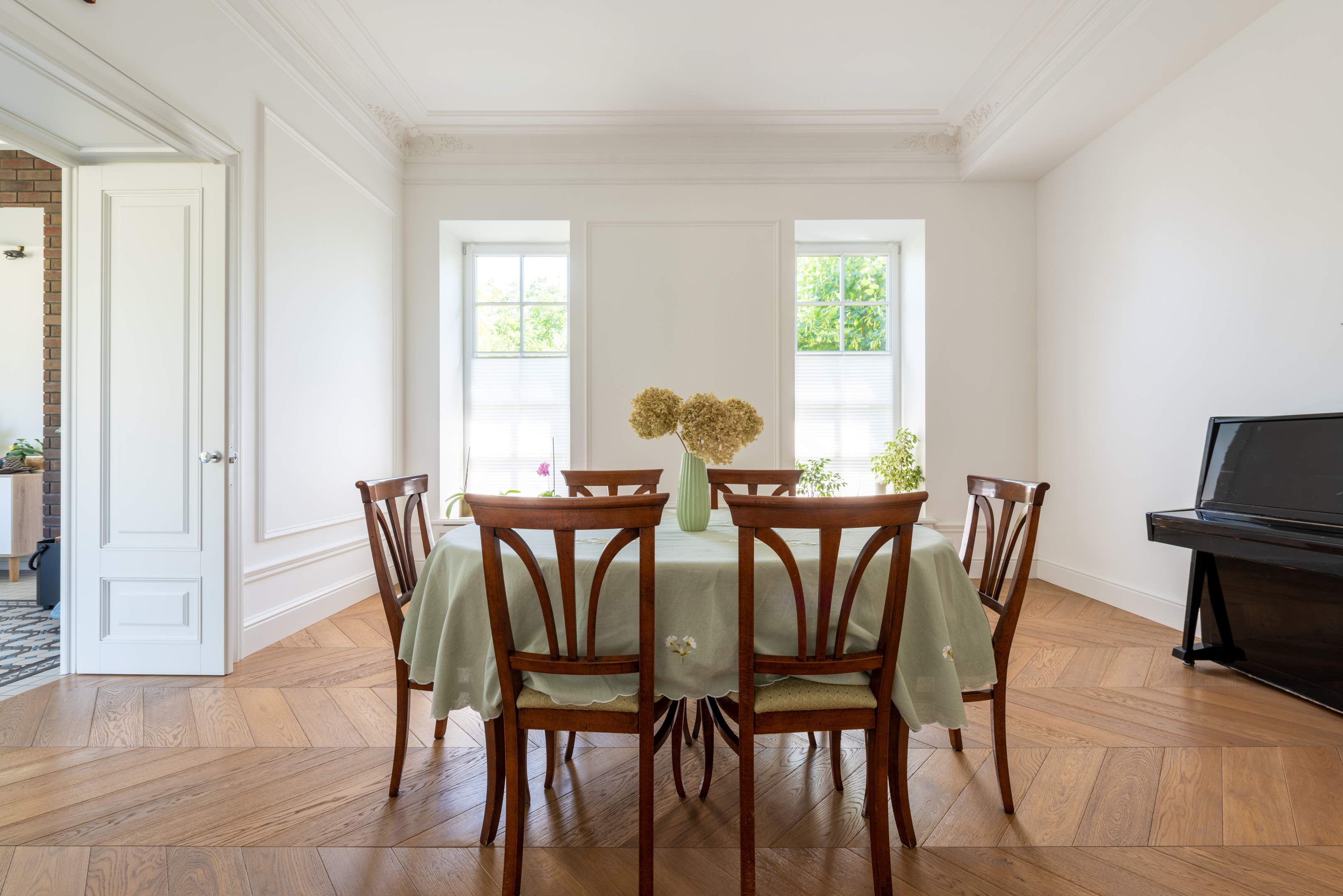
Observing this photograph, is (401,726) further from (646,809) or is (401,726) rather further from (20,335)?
(20,335)

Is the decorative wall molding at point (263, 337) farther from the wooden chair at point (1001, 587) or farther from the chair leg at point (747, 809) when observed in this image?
the wooden chair at point (1001, 587)

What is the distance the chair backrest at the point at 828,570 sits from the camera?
4.54 ft

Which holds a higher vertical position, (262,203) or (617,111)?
(617,111)

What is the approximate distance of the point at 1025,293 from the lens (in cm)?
484

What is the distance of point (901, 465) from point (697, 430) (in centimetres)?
327

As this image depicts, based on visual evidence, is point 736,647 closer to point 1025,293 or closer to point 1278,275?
point 1278,275

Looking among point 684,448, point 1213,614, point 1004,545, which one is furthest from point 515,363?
point 1213,614

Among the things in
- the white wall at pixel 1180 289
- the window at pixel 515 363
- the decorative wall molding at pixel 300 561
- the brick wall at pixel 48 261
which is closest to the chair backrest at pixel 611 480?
the decorative wall molding at pixel 300 561

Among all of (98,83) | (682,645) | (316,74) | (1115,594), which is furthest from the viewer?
(1115,594)

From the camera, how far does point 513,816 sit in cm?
145

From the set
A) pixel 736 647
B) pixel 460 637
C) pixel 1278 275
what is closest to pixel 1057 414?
pixel 1278 275

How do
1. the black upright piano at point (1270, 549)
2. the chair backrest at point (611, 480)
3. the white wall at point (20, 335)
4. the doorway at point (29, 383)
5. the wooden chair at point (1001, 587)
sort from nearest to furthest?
the wooden chair at point (1001, 587), the black upright piano at point (1270, 549), the chair backrest at point (611, 480), the doorway at point (29, 383), the white wall at point (20, 335)

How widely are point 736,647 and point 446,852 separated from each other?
36.7 inches

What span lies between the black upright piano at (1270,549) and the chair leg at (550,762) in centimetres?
263
